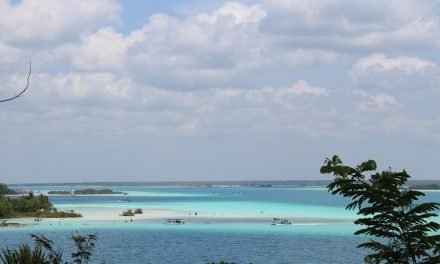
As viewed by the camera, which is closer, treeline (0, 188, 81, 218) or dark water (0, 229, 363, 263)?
dark water (0, 229, 363, 263)

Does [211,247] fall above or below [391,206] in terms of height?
below

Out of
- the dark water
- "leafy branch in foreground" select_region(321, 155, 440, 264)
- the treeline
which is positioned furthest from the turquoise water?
"leafy branch in foreground" select_region(321, 155, 440, 264)

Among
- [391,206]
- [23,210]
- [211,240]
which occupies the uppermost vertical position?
[391,206]

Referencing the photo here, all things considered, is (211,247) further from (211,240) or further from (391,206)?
(391,206)

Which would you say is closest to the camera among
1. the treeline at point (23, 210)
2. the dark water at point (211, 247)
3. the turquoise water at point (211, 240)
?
the dark water at point (211, 247)

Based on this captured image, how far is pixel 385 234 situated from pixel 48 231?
223ft

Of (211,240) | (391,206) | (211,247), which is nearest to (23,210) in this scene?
(211,240)

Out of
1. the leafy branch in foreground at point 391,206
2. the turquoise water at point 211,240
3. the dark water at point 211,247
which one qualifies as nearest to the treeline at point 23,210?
the turquoise water at point 211,240

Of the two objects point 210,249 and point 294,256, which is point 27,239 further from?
point 294,256

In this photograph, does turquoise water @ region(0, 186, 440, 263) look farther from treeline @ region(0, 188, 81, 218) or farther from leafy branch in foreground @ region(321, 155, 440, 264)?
leafy branch in foreground @ region(321, 155, 440, 264)

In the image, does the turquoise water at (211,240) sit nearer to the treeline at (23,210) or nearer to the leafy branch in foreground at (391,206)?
the treeline at (23,210)

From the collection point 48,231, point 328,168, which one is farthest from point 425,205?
point 48,231

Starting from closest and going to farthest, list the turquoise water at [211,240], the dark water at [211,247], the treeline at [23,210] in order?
the dark water at [211,247], the turquoise water at [211,240], the treeline at [23,210]

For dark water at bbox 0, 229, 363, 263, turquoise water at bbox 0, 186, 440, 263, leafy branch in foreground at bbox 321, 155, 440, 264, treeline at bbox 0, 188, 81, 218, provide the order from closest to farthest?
leafy branch in foreground at bbox 321, 155, 440, 264 → dark water at bbox 0, 229, 363, 263 → turquoise water at bbox 0, 186, 440, 263 → treeline at bbox 0, 188, 81, 218
